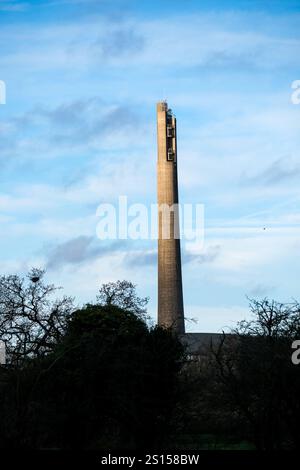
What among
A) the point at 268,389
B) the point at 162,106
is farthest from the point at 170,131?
the point at 268,389

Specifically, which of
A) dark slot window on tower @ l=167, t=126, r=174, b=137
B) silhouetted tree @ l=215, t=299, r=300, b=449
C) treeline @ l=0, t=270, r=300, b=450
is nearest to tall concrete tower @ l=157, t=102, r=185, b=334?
dark slot window on tower @ l=167, t=126, r=174, b=137

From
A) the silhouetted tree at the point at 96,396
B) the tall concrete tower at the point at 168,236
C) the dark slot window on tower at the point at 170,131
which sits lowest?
the silhouetted tree at the point at 96,396

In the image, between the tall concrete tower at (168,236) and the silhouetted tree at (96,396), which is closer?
the silhouetted tree at (96,396)

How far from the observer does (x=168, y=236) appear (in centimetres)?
9306

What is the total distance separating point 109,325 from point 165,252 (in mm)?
53035

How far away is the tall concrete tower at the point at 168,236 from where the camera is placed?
91.4 metres

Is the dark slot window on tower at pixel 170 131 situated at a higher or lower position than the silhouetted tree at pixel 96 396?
higher

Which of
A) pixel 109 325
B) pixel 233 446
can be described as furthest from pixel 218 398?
pixel 109 325

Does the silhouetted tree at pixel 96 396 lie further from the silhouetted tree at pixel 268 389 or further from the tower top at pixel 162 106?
the tower top at pixel 162 106

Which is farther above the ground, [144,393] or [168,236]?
[168,236]

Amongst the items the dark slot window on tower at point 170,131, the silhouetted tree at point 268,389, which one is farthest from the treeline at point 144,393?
the dark slot window on tower at point 170,131

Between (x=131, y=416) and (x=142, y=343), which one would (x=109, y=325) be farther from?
(x=131, y=416)

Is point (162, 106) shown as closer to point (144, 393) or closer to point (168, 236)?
point (168, 236)

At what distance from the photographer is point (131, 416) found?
27.2 metres
